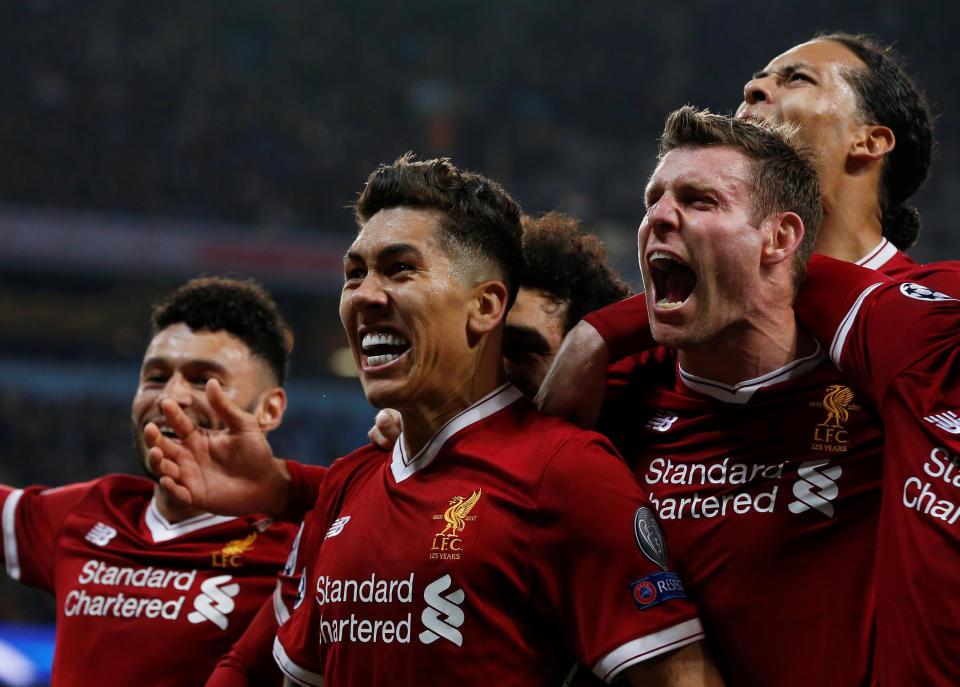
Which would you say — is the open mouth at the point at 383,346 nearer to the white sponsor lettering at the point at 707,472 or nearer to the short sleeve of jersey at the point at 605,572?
the short sleeve of jersey at the point at 605,572

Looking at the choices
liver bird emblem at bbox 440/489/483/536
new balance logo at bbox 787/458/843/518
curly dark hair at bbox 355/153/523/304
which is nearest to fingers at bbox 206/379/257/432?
curly dark hair at bbox 355/153/523/304

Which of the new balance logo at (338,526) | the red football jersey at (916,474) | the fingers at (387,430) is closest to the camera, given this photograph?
the red football jersey at (916,474)

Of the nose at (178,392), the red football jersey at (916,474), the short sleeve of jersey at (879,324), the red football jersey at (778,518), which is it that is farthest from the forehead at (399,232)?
the nose at (178,392)

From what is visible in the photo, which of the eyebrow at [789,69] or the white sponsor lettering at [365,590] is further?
the eyebrow at [789,69]

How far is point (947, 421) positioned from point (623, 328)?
764 millimetres

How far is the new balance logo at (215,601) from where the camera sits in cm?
316

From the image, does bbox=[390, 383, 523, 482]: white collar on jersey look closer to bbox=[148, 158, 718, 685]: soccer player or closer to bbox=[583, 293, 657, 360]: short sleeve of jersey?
bbox=[148, 158, 718, 685]: soccer player

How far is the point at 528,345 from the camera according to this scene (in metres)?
2.72

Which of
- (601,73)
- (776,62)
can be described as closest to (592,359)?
(776,62)

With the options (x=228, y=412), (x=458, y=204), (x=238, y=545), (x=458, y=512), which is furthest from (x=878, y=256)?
(x=238, y=545)

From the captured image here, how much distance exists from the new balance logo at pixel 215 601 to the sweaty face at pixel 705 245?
168 centimetres

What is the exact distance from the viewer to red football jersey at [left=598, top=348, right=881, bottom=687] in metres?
2.03

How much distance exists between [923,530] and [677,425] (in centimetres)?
63

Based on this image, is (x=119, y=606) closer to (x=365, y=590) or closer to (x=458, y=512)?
(x=365, y=590)
